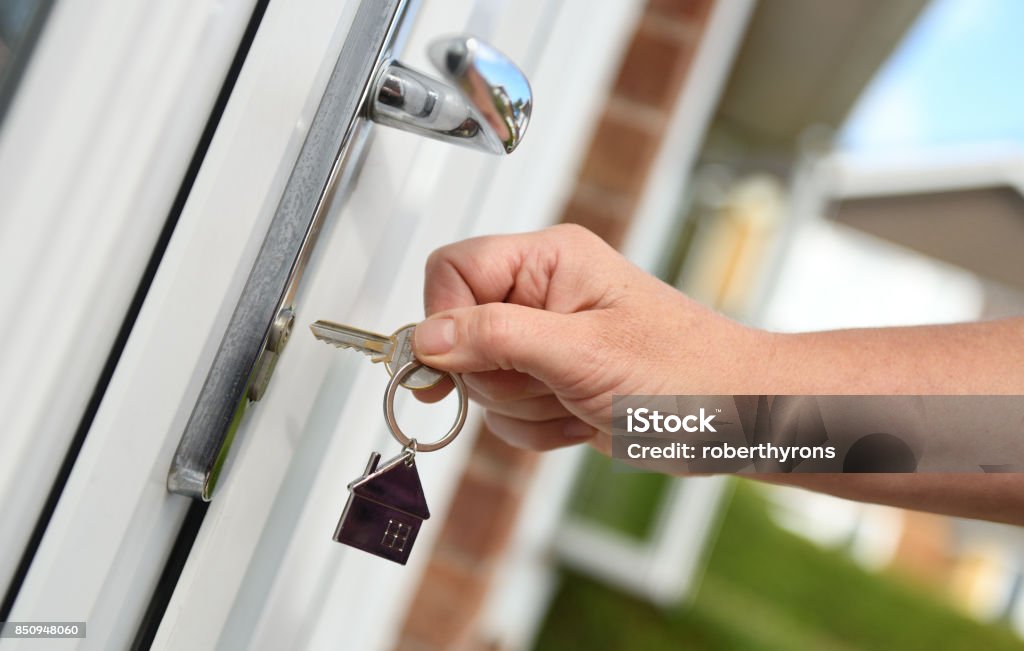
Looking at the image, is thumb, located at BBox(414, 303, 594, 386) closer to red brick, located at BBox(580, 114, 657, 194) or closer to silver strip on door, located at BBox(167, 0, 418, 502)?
silver strip on door, located at BBox(167, 0, 418, 502)

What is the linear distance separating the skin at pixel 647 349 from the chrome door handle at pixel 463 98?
0.08 meters

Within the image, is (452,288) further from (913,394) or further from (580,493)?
(580,493)

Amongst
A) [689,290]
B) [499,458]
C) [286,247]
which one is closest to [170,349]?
[286,247]

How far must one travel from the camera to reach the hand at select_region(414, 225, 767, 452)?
38 centimetres

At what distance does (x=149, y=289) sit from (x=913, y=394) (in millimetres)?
349

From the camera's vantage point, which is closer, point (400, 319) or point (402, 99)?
point (402, 99)

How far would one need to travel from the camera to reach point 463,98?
32 centimetres

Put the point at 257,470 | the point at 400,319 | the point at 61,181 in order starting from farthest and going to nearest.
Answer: the point at 400,319
the point at 257,470
the point at 61,181

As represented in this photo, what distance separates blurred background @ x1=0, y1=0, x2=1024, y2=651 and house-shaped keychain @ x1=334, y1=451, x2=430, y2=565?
2.1 inches

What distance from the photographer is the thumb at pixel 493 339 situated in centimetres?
37

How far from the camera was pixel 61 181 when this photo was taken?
239 mm

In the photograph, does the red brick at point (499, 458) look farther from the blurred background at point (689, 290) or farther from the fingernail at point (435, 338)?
the fingernail at point (435, 338)

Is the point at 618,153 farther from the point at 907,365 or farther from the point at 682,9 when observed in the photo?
the point at 907,365

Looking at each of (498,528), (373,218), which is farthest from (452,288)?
(498,528)
